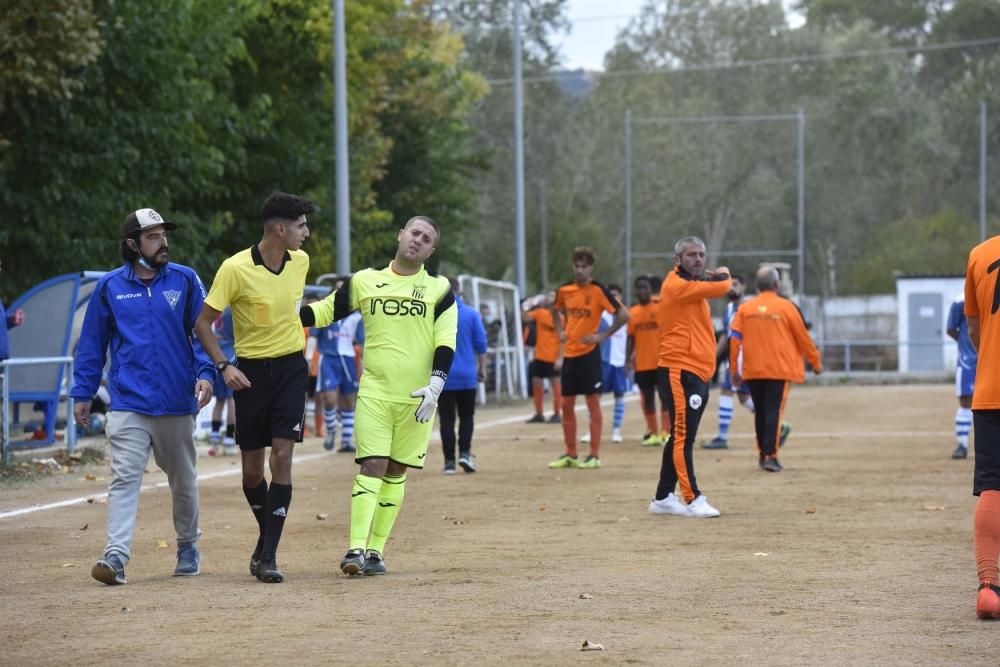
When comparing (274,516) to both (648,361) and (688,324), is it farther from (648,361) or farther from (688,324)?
(648,361)

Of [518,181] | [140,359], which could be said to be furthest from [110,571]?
[518,181]

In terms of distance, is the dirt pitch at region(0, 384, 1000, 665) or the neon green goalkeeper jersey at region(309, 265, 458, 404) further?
the neon green goalkeeper jersey at region(309, 265, 458, 404)

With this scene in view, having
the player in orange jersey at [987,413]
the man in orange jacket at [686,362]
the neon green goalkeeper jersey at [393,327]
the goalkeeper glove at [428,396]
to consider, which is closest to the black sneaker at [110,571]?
the neon green goalkeeper jersey at [393,327]

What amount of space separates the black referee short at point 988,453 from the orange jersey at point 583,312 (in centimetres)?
901

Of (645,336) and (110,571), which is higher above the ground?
(645,336)

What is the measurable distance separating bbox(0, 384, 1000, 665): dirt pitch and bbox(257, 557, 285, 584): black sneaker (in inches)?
2.6

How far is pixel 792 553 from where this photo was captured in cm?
1042

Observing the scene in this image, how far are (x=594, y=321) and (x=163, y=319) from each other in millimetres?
8419

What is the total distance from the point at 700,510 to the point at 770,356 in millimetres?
4075

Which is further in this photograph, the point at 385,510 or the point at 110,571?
the point at 385,510

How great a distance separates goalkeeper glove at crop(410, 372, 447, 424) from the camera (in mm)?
9258

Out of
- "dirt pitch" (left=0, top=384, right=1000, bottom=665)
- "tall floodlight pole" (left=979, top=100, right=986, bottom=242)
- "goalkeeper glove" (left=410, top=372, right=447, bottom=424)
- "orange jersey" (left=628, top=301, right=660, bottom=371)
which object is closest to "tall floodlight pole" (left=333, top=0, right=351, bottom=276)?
"orange jersey" (left=628, top=301, right=660, bottom=371)

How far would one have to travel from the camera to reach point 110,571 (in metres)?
8.99

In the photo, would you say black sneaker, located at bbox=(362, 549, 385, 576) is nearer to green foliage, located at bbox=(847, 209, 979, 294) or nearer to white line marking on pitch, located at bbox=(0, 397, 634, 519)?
white line marking on pitch, located at bbox=(0, 397, 634, 519)
